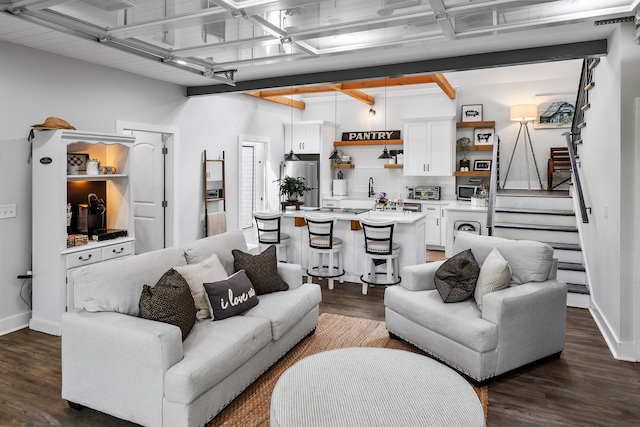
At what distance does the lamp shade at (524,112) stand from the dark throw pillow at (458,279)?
4.94m

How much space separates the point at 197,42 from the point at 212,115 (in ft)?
10.0

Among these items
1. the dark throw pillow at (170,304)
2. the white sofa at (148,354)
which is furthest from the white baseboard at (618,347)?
the dark throw pillow at (170,304)

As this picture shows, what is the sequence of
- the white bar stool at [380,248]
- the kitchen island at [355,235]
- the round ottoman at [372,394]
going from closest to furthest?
1. the round ottoman at [372,394]
2. the white bar stool at [380,248]
3. the kitchen island at [355,235]

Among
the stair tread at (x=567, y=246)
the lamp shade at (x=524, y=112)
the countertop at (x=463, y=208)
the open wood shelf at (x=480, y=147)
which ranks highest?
the lamp shade at (x=524, y=112)

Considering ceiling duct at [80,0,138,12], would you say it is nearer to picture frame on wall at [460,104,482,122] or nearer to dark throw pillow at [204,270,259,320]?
dark throw pillow at [204,270,259,320]

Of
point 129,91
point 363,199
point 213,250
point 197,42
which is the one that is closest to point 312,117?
point 363,199

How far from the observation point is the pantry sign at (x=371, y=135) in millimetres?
8875

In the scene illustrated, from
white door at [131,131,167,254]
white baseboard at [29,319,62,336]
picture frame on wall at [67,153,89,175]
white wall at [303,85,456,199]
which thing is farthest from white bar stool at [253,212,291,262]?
white wall at [303,85,456,199]

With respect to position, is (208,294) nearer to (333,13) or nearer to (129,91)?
(333,13)

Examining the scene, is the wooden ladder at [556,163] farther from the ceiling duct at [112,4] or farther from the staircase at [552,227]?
the ceiling duct at [112,4]

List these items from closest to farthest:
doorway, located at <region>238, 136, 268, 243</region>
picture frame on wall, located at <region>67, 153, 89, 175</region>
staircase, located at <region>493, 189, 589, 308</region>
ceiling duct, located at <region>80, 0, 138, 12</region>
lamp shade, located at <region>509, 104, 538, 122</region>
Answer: ceiling duct, located at <region>80, 0, 138, 12</region>
picture frame on wall, located at <region>67, 153, 89, 175</region>
staircase, located at <region>493, 189, 589, 308</region>
lamp shade, located at <region>509, 104, 538, 122</region>
doorway, located at <region>238, 136, 268, 243</region>

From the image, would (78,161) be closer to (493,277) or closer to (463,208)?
(493,277)

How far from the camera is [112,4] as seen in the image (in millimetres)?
2930

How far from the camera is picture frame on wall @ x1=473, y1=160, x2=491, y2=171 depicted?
809cm
